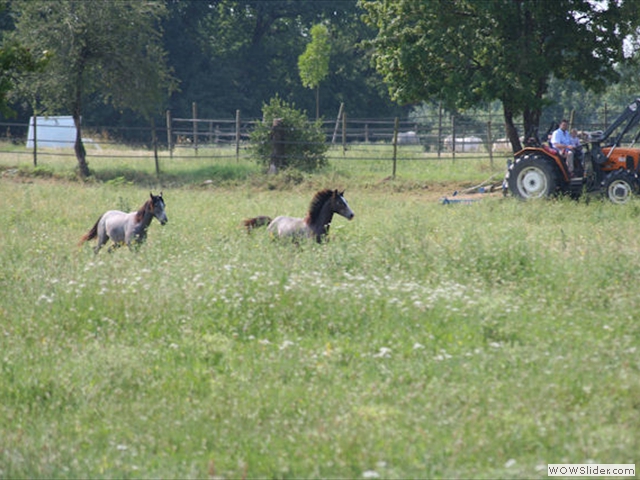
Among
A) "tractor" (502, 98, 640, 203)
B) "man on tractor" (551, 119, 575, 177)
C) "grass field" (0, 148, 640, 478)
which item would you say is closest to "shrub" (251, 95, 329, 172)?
Result: "tractor" (502, 98, 640, 203)

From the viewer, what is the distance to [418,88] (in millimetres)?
23375

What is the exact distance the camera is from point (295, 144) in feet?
89.2

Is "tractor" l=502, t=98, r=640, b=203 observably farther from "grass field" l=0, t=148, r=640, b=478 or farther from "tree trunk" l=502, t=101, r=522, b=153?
"grass field" l=0, t=148, r=640, b=478

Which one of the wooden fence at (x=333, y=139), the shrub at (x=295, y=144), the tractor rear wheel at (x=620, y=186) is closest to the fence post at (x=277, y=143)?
the shrub at (x=295, y=144)

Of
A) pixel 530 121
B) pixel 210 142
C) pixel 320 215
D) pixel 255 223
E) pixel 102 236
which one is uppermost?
pixel 530 121

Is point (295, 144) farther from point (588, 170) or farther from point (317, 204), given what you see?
point (317, 204)

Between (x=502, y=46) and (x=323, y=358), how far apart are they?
16926 mm

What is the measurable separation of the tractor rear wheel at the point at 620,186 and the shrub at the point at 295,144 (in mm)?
11370

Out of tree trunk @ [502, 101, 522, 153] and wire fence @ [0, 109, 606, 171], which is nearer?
tree trunk @ [502, 101, 522, 153]

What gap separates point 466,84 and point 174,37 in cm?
3591

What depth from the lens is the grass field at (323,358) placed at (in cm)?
549

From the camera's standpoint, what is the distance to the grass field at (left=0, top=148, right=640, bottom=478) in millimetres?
5488

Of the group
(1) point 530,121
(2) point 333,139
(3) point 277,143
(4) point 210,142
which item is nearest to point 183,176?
(3) point 277,143

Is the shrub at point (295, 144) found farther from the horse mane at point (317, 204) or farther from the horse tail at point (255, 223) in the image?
the horse mane at point (317, 204)
